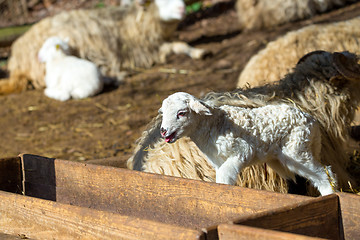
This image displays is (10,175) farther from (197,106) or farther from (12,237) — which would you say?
(197,106)

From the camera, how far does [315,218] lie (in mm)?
2318

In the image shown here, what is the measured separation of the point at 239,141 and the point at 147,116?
3855 millimetres

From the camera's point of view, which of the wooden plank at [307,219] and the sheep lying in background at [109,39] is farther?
the sheep lying in background at [109,39]

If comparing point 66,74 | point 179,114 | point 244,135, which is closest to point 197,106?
point 179,114

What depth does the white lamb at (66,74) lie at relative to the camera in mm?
7496

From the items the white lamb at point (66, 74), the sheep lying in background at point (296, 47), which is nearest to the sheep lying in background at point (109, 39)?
the white lamb at point (66, 74)

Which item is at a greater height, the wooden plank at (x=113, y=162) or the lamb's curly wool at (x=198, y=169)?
the lamb's curly wool at (x=198, y=169)

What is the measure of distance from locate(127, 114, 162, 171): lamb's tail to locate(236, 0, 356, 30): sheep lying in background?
6.32 meters

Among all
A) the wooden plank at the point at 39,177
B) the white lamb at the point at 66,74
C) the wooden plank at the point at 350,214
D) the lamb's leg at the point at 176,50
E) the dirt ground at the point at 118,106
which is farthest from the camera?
the lamb's leg at the point at 176,50

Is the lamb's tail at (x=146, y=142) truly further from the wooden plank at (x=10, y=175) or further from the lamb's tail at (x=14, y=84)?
the lamb's tail at (x=14, y=84)

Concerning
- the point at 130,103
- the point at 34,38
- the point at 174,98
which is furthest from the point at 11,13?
the point at 174,98

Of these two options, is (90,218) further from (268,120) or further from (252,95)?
(252,95)

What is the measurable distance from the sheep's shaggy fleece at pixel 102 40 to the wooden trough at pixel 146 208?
4.85 meters

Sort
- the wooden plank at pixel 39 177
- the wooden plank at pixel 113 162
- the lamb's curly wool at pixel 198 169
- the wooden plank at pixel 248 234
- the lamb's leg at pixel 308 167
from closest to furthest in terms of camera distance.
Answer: the wooden plank at pixel 248 234, the lamb's leg at pixel 308 167, the lamb's curly wool at pixel 198 169, the wooden plank at pixel 39 177, the wooden plank at pixel 113 162
